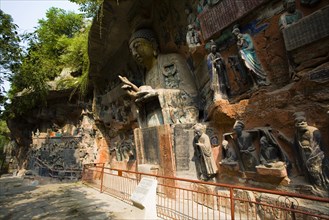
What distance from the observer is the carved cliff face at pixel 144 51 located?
669cm

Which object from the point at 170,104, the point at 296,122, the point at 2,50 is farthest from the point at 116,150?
the point at 296,122

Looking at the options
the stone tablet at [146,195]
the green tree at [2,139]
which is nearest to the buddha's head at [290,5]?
the stone tablet at [146,195]

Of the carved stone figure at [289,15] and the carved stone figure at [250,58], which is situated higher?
the carved stone figure at [289,15]

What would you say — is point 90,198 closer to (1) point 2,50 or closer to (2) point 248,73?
(1) point 2,50

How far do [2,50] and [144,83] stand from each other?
4.37 meters

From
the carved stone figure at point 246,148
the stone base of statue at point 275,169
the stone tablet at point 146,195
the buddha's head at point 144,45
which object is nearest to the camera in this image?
the stone tablet at point 146,195

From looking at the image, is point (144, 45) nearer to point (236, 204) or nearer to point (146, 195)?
point (146, 195)

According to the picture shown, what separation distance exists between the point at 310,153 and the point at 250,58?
2054 mm

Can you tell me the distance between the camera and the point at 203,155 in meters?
4.74

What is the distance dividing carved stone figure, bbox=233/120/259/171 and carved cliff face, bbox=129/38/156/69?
4.06 meters

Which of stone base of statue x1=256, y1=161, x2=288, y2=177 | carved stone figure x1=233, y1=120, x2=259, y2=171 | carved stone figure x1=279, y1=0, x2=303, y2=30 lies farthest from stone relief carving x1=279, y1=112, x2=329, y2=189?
carved stone figure x1=279, y1=0, x2=303, y2=30

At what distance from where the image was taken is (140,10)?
22.2 ft

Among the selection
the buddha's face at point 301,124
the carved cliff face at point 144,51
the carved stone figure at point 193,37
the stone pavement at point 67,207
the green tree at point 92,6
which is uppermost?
the green tree at point 92,6

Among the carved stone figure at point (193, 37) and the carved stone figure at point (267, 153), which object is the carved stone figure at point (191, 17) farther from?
the carved stone figure at point (267, 153)
